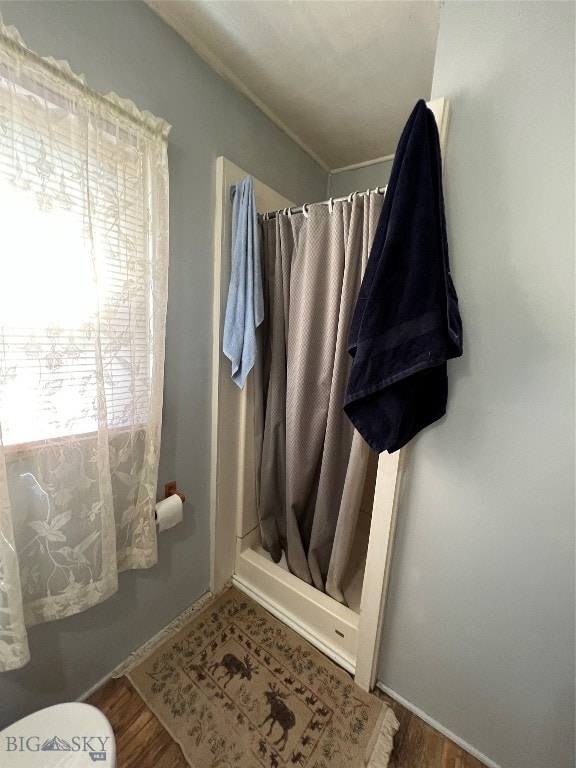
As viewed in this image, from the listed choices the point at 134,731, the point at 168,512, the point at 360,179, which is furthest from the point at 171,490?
the point at 360,179

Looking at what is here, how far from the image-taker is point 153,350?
1.07 m

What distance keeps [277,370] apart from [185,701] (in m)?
1.34

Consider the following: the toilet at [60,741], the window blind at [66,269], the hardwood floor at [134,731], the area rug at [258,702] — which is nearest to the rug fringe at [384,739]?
the area rug at [258,702]

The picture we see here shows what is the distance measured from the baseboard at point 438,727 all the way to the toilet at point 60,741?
3.20 ft

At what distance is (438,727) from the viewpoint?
1035 millimetres

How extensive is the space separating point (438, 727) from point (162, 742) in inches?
38.1

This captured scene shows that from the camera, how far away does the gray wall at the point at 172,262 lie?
896 millimetres

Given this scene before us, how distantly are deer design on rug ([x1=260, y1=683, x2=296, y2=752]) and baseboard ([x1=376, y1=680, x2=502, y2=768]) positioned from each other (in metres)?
0.37

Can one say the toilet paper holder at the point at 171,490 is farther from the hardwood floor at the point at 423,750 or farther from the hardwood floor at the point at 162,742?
the hardwood floor at the point at 423,750

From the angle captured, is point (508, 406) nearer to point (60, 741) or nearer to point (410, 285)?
point (410, 285)

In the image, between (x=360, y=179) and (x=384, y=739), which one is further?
(x=360, y=179)

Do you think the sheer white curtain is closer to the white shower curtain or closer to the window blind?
the window blind

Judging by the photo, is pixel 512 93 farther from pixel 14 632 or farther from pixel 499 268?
pixel 14 632

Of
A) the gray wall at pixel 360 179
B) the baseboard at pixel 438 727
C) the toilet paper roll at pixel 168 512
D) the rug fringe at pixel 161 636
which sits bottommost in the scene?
the rug fringe at pixel 161 636
